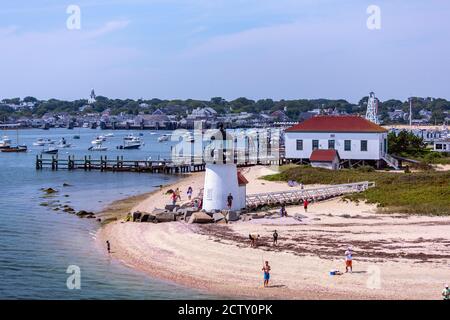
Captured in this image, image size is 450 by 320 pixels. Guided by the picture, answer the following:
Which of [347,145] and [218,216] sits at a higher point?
[347,145]

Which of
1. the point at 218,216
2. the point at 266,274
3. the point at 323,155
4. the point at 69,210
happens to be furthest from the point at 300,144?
the point at 266,274

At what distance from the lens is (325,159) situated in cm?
6194

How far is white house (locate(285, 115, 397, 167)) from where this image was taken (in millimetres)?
63438

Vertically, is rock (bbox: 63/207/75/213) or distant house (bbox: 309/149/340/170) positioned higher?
distant house (bbox: 309/149/340/170)

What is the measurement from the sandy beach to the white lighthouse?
7.89 ft

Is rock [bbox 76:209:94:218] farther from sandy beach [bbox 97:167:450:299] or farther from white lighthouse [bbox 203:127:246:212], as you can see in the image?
white lighthouse [bbox 203:127:246:212]

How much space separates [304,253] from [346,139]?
3507cm

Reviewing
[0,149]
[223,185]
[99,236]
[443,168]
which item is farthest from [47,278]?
[0,149]

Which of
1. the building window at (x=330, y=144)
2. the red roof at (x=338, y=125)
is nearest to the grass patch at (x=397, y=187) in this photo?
the building window at (x=330, y=144)

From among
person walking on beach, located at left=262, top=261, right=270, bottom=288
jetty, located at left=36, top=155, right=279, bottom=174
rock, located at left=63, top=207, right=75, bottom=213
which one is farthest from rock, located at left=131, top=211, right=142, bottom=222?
jetty, located at left=36, top=155, right=279, bottom=174

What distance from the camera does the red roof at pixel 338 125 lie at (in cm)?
6353

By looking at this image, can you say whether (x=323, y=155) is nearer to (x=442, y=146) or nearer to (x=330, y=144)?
(x=330, y=144)

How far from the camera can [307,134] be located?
64562 millimetres
